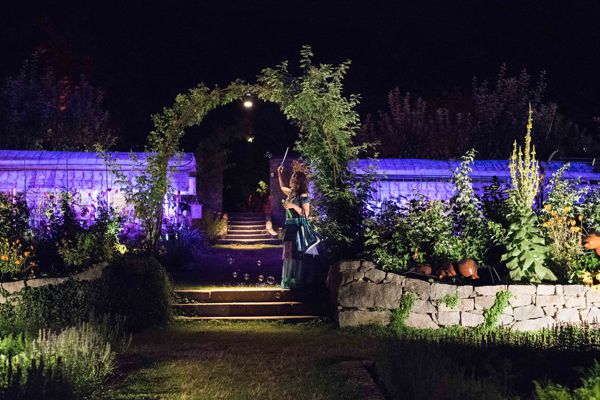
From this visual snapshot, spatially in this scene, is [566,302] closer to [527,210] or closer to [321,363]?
[527,210]

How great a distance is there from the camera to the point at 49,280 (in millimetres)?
11570

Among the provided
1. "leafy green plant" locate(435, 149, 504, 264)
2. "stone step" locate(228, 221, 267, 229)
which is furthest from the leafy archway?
"stone step" locate(228, 221, 267, 229)

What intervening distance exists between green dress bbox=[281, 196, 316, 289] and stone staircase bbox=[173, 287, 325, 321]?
0.70 feet

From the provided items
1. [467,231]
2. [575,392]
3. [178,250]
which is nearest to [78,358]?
[575,392]

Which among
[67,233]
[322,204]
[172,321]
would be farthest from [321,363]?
[67,233]

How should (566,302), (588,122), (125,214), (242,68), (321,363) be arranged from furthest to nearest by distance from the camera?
(242,68) → (588,122) → (125,214) → (566,302) → (321,363)

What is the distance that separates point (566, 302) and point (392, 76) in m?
23.0

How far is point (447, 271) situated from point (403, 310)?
3.11 ft

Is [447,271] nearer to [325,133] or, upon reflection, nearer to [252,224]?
[325,133]

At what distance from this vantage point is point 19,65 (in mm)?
29891

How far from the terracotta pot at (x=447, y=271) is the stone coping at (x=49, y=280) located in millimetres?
4965

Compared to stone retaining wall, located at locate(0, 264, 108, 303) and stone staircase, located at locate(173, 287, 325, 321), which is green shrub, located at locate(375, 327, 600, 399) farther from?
stone retaining wall, located at locate(0, 264, 108, 303)

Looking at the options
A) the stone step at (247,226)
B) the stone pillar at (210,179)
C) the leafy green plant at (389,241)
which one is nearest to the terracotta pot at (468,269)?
the leafy green plant at (389,241)

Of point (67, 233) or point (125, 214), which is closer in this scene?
point (67, 233)
